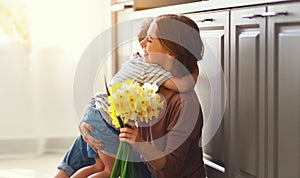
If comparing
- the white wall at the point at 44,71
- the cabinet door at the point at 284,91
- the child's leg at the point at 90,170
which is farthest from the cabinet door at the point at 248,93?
the white wall at the point at 44,71

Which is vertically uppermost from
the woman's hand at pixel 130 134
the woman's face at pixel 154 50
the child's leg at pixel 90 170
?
the woman's face at pixel 154 50

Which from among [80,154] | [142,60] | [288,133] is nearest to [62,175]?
[80,154]

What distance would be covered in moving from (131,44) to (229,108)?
35.4 inches

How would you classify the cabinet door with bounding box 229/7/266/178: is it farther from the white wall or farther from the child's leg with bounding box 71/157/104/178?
the white wall

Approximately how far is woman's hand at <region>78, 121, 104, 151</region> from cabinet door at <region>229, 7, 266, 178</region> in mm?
448

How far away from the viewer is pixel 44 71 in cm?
347

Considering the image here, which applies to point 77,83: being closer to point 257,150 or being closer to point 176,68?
point 176,68

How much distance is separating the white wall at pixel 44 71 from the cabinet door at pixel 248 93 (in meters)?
1.71

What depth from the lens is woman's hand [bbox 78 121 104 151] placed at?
1979 millimetres

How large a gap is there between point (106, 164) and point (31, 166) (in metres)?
1.28

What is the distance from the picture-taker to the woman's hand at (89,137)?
6.49 feet

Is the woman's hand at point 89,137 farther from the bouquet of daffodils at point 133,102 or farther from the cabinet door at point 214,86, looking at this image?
the cabinet door at point 214,86

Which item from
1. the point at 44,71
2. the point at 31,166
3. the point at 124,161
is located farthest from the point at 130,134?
the point at 44,71

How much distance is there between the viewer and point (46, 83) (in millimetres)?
3488
